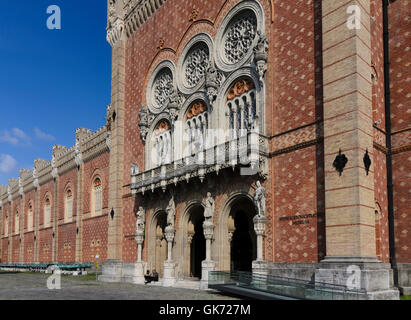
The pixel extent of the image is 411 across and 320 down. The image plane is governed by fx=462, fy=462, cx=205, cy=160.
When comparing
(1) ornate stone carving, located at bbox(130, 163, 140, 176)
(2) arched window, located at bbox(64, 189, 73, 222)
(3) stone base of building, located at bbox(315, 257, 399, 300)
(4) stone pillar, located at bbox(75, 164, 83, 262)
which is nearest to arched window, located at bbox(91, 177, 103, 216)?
(4) stone pillar, located at bbox(75, 164, 83, 262)

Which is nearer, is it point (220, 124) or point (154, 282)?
point (220, 124)

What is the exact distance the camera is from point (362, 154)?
17.0 m

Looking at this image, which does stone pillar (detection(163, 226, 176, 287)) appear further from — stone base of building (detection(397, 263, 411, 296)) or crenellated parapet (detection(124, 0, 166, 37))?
crenellated parapet (detection(124, 0, 166, 37))

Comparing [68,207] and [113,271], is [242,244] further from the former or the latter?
[68,207]

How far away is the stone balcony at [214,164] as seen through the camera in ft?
67.2

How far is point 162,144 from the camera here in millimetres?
28938

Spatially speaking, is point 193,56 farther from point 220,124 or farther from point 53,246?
point 53,246

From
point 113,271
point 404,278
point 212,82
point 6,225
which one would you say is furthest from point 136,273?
point 6,225

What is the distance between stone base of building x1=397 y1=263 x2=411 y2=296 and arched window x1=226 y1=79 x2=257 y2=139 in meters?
9.05

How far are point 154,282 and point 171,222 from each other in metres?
3.98

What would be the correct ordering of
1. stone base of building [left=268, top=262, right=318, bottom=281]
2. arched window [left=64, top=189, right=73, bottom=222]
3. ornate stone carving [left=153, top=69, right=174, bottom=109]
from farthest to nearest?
arched window [left=64, top=189, right=73, bottom=222]
ornate stone carving [left=153, top=69, right=174, bottom=109]
stone base of building [left=268, top=262, right=318, bottom=281]

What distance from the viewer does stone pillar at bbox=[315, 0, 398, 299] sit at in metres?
16.4

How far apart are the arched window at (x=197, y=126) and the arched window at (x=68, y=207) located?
24.1 meters
